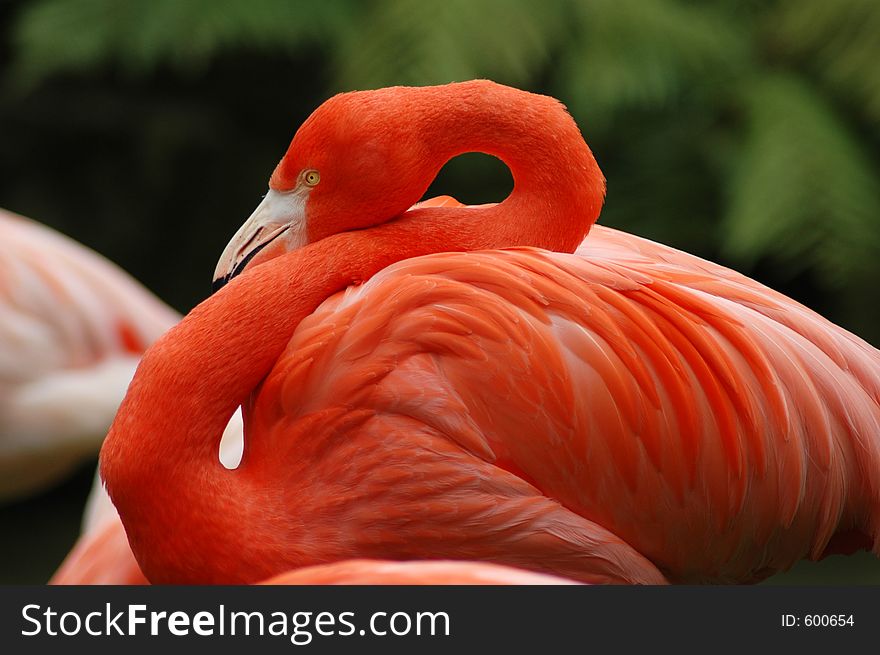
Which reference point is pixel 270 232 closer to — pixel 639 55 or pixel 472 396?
pixel 472 396

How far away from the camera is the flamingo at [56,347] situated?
8.13 ft

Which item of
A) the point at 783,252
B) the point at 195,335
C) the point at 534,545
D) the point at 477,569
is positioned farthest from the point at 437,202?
the point at 783,252

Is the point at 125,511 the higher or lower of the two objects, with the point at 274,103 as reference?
lower

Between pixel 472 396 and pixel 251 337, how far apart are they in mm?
269

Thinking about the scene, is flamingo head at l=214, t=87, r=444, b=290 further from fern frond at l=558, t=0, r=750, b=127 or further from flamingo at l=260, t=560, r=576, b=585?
fern frond at l=558, t=0, r=750, b=127

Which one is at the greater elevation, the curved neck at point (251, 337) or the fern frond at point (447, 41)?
the fern frond at point (447, 41)

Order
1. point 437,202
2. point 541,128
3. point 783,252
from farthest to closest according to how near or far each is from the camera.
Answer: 1. point 783,252
2. point 437,202
3. point 541,128

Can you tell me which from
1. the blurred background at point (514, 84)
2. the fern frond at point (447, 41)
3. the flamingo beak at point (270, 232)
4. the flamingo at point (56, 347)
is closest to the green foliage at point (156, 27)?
the blurred background at point (514, 84)

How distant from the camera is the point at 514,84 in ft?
10.2

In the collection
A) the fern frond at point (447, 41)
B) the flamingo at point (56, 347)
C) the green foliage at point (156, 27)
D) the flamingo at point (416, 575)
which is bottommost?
the flamingo at point (416, 575)

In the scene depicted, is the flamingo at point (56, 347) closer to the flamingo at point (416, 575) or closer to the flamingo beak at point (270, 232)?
the flamingo beak at point (270, 232)

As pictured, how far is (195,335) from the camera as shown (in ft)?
4.52

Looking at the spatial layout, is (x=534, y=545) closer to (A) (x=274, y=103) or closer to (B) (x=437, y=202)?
(B) (x=437, y=202)

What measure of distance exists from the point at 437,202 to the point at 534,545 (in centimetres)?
57
